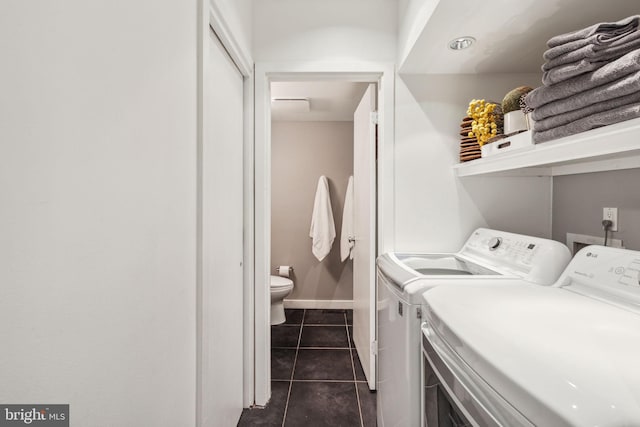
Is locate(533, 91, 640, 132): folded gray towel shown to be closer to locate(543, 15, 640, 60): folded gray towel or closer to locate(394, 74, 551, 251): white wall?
locate(543, 15, 640, 60): folded gray towel

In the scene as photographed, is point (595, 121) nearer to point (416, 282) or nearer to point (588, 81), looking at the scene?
point (588, 81)

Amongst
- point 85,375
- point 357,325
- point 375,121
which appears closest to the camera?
point 85,375

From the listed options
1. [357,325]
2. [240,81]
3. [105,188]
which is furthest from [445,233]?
[105,188]

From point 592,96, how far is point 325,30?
1.46 meters

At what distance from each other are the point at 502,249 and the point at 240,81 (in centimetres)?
156

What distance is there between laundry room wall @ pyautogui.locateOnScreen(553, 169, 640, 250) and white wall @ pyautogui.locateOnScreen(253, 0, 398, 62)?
115 cm

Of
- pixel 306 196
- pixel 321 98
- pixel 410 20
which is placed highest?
pixel 321 98

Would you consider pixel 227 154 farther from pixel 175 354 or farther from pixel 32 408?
pixel 32 408

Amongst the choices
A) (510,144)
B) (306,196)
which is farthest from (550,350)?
(306,196)

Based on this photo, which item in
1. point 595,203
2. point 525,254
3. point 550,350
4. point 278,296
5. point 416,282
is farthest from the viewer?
point 278,296

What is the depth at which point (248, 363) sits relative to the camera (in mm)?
1879

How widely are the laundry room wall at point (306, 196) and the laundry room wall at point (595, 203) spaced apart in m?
2.25

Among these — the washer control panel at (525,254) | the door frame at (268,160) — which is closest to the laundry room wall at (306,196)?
the door frame at (268,160)

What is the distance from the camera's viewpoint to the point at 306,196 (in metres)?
3.74
